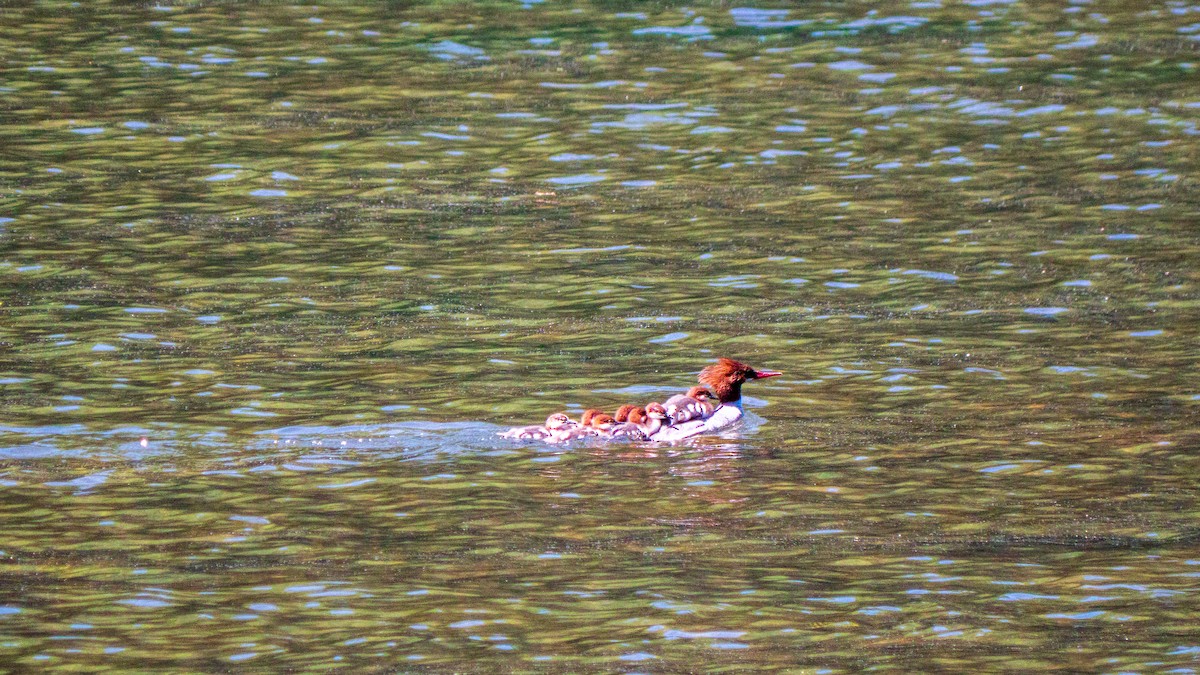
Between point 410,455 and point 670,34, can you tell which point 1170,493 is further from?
point 670,34

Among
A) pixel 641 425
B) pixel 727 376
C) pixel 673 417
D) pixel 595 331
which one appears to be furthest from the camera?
pixel 595 331

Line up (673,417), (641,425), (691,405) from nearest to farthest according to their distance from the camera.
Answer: (641,425)
(673,417)
(691,405)

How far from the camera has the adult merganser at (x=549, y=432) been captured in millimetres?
12633

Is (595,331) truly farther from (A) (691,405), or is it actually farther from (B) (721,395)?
(A) (691,405)

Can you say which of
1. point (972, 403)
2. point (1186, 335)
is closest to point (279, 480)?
point (972, 403)

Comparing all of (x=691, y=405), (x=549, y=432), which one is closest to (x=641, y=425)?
(x=691, y=405)

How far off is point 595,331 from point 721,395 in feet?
6.34

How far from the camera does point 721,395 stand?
13625mm

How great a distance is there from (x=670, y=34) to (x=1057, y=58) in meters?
4.84

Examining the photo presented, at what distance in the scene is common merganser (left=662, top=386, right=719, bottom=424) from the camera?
13.3 meters

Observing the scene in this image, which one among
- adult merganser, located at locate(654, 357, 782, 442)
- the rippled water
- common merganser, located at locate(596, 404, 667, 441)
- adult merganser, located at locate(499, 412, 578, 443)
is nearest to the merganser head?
adult merganser, located at locate(654, 357, 782, 442)

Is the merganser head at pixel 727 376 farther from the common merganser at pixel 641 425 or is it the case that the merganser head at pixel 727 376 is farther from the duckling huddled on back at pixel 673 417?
the common merganser at pixel 641 425

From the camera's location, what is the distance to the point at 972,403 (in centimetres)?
1358

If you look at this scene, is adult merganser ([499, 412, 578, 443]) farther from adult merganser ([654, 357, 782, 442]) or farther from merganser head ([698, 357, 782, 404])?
merganser head ([698, 357, 782, 404])
